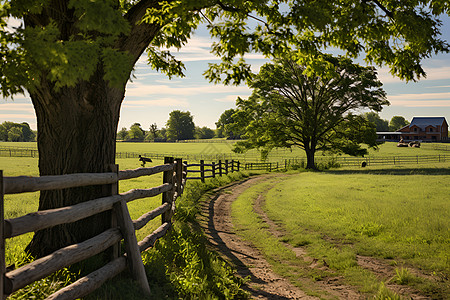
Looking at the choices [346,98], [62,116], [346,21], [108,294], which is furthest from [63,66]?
[346,98]

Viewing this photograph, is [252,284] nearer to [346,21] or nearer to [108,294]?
[108,294]

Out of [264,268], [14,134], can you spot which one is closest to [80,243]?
[264,268]

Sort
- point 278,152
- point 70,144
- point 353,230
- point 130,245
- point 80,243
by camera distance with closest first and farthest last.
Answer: point 80,243
point 130,245
point 70,144
point 353,230
point 278,152

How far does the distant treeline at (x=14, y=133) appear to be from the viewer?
153m

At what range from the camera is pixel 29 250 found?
6.00m

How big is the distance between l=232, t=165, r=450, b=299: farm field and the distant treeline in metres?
169

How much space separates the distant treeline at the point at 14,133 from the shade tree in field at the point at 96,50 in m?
173

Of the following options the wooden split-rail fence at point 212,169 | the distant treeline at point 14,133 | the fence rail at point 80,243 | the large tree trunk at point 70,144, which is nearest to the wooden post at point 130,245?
the fence rail at point 80,243

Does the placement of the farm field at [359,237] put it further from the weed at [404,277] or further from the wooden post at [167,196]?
the wooden post at [167,196]

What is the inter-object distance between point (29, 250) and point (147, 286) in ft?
8.09

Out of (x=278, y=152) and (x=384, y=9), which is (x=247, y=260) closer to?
(x=384, y=9)

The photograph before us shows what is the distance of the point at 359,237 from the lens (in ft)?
31.0

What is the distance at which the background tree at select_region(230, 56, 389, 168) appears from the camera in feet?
112

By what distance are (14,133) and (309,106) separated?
158m
